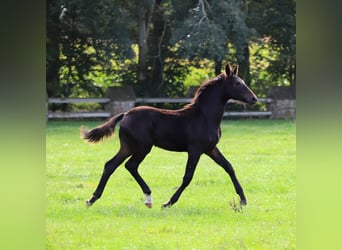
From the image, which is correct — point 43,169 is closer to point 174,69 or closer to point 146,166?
point 146,166

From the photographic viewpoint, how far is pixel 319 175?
2.65 feet

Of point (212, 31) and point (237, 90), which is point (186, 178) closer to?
point (237, 90)

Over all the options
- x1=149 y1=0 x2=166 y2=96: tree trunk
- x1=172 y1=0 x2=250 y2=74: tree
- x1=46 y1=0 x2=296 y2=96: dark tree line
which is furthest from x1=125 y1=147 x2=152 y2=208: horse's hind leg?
x1=149 y1=0 x2=166 y2=96: tree trunk

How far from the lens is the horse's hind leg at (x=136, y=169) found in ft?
12.0

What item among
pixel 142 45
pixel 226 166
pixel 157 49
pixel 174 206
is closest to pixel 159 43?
pixel 157 49

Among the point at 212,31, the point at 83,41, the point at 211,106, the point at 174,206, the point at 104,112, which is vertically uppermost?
the point at 212,31

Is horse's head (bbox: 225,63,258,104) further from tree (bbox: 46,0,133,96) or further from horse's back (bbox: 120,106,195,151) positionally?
tree (bbox: 46,0,133,96)

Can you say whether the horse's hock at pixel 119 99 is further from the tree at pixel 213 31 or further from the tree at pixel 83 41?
the tree at pixel 213 31

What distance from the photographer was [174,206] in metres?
3.74

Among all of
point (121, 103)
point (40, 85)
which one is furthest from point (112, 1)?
point (40, 85)

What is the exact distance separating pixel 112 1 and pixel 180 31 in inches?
51.5

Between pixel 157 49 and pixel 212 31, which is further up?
pixel 212 31

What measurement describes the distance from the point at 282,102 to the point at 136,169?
24.8 feet

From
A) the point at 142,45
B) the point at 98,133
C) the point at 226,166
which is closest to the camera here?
the point at 98,133
